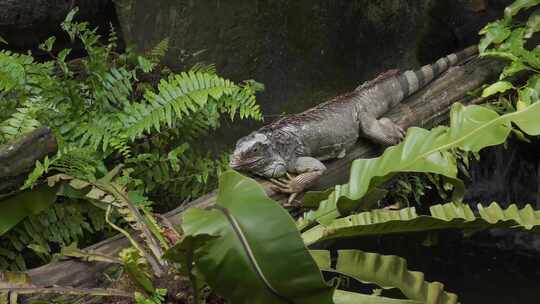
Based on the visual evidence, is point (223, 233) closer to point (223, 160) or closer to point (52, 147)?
point (52, 147)

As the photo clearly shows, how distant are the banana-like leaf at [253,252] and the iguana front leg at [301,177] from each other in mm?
1583

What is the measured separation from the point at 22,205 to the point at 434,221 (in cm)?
221

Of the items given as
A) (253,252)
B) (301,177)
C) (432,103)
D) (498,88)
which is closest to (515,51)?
(498,88)

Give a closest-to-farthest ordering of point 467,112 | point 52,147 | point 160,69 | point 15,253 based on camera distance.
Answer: point 467,112 < point 52,147 < point 15,253 < point 160,69

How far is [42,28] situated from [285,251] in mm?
5209

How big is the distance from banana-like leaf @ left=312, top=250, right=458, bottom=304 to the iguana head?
1.24m

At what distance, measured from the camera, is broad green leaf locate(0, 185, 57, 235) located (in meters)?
3.45

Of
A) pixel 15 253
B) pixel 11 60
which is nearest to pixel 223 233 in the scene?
pixel 15 253

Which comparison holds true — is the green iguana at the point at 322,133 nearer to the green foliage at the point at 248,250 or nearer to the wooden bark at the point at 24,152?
the wooden bark at the point at 24,152

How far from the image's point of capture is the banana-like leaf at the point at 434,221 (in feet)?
9.27

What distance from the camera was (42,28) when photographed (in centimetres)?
662

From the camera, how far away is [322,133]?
14.9 ft

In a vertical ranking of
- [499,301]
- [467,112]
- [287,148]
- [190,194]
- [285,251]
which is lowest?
[499,301]

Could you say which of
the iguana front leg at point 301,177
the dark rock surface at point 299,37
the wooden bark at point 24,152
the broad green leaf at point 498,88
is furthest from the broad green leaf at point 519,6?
the wooden bark at point 24,152
